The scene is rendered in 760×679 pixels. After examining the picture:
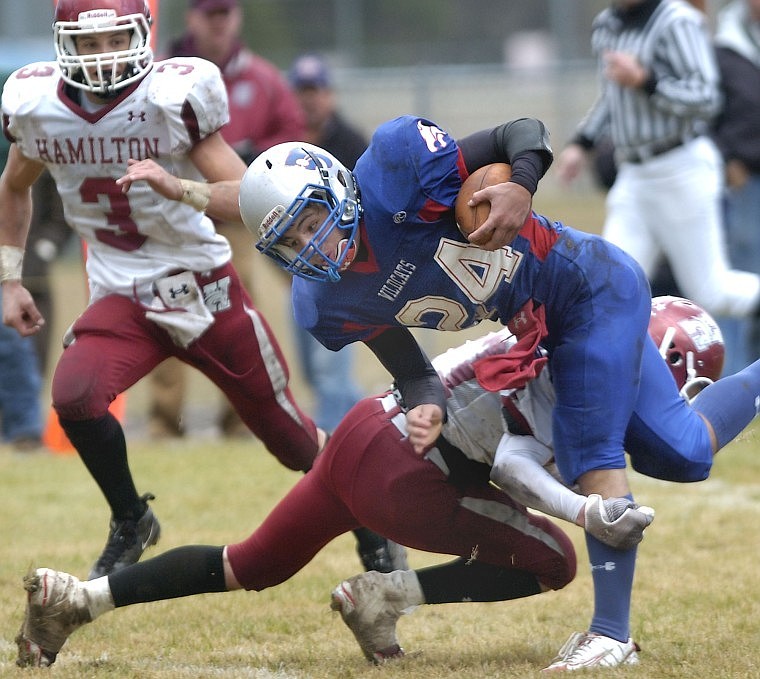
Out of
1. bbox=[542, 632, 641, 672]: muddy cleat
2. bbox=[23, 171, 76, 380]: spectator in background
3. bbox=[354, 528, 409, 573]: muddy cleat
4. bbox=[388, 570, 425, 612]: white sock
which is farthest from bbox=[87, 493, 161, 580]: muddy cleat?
bbox=[23, 171, 76, 380]: spectator in background

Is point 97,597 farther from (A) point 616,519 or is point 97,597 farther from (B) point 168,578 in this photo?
(A) point 616,519

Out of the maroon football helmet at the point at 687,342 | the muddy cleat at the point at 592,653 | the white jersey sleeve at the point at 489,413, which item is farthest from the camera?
the maroon football helmet at the point at 687,342

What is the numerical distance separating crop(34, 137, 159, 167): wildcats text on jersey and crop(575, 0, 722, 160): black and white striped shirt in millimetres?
2873

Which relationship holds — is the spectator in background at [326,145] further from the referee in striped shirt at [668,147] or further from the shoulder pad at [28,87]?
the shoulder pad at [28,87]

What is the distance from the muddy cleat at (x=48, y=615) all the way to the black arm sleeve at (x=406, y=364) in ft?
3.19

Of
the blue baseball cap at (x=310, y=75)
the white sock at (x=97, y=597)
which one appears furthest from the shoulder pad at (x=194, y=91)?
the blue baseball cap at (x=310, y=75)

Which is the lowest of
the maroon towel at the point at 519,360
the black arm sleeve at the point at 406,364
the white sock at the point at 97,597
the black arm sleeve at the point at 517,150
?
the white sock at the point at 97,597

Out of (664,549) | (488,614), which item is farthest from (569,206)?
(488,614)

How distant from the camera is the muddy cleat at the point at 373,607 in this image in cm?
348

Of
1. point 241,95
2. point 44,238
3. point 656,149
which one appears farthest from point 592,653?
point 44,238

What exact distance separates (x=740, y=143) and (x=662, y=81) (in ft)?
4.08

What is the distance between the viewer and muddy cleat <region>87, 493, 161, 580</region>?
4.07 m

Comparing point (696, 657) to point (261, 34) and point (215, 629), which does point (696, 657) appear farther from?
point (261, 34)

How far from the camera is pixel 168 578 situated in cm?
354
